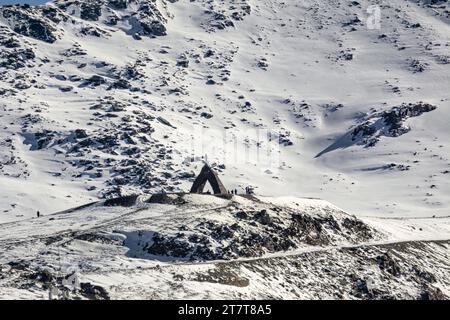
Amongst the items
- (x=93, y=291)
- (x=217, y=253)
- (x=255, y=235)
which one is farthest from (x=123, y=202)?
(x=93, y=291)

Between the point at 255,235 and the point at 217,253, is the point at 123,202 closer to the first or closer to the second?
the point at 255,235

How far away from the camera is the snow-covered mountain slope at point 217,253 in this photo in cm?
8469

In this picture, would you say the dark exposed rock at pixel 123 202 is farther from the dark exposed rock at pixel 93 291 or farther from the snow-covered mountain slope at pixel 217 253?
the dark exposed rock at pixel 93 291

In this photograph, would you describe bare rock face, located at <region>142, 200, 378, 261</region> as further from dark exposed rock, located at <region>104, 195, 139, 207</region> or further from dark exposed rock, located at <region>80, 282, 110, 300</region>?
dark exposed rock, located at <region>80, 282, 110, 300</region>

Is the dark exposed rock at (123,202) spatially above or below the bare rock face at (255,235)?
above

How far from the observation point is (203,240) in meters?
97.9

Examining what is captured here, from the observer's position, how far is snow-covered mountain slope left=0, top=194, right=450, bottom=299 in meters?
84.7

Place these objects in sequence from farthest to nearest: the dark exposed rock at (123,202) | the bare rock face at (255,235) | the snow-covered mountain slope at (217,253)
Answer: the dark exposed rock at (123,202), the bare rock face at (255,235), the snow-covered mountain slope at (217,253)

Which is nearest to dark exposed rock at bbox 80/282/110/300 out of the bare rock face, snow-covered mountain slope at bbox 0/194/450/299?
snow-covered mountain slope at bbox 0/194/450/299

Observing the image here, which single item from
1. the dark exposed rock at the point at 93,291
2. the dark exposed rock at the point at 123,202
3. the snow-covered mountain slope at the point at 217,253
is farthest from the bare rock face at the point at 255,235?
the dark exposed rock at the point at 93,291

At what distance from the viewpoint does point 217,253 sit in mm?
96250

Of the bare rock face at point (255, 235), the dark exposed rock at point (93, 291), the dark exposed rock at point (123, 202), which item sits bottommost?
the dark exposed rock at point (93, 291)

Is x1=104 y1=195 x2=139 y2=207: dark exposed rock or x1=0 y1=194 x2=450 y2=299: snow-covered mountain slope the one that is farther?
x1=104 y1=195 x2=139 y2=207: dark exposed rock
